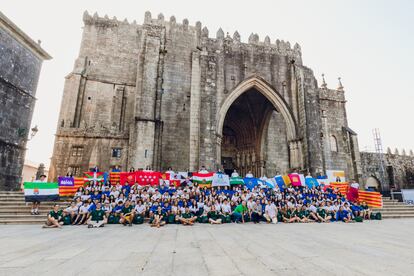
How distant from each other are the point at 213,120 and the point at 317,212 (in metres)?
8.87

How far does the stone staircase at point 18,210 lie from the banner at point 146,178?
3944 mm

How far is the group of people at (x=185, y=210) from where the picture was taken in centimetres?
917

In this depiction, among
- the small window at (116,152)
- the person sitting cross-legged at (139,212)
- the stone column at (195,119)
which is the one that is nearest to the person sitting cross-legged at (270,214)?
the person sitting cross-legged at (139,212)

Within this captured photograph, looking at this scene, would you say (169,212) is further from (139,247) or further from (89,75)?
(89,75)

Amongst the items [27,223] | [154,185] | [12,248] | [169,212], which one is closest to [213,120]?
[154,185]

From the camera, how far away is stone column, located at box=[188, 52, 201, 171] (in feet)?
52.9

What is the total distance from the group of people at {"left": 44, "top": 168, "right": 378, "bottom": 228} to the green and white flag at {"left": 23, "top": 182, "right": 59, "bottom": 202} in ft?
4.01

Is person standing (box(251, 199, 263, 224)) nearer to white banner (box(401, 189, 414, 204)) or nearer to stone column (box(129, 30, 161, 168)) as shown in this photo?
stone column (box(129, 30, 161, 168))

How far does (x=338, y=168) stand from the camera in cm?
2477

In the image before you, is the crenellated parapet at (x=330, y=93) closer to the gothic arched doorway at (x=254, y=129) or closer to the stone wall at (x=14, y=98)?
the gothic arched doorway at (x=254, y=129)

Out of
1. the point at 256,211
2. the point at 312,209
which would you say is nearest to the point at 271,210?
the point at 256,211

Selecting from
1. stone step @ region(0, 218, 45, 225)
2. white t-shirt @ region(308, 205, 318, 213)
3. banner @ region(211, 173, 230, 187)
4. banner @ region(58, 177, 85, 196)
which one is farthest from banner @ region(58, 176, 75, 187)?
white t-shirt @ region(308, 205, 318, 213)

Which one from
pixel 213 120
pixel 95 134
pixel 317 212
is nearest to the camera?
pixel 317 212

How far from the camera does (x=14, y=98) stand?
48.5 feet
